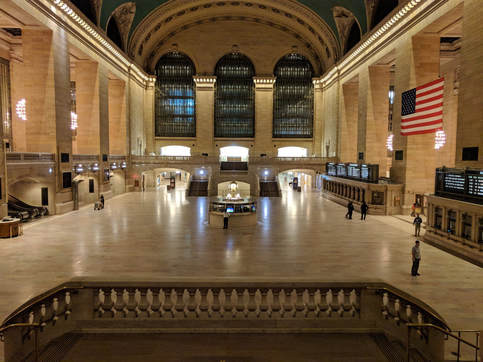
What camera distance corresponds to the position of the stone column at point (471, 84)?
13.1 m

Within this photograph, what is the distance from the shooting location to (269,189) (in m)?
27.9

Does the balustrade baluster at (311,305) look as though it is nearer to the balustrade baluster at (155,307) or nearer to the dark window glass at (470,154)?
the balustrade baluster at (155,307)

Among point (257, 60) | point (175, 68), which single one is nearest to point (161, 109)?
point (175, 68)

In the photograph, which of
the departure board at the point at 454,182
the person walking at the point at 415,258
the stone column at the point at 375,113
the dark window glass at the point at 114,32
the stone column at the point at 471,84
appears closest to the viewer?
the person walking at the point at 415,258

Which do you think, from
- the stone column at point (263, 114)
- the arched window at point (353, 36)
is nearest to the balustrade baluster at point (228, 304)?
the arched window at point (353, 36)

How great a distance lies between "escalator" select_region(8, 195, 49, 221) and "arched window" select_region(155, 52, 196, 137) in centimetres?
2129

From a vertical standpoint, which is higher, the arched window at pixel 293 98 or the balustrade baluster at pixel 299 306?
the arched window at pixel 293 98

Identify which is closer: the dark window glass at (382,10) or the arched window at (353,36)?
the dark window glass at (382,10)

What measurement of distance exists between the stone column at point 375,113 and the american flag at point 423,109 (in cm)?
626

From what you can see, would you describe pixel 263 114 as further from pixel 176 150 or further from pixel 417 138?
pixel 417 138

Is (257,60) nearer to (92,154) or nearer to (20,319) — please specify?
(92,154)

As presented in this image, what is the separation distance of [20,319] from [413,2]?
20.8 meters

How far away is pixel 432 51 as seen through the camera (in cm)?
1842

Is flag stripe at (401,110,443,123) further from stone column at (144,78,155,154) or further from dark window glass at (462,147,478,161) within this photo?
stone column at (144,78,155,154)
